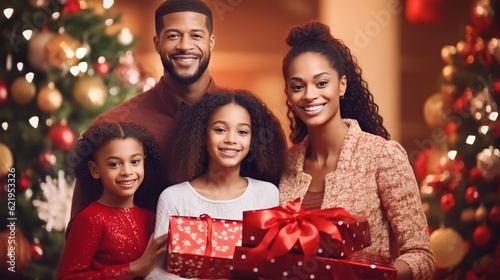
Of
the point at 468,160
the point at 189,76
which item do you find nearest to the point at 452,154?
the point at 468,160

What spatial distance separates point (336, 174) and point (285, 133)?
299 mm

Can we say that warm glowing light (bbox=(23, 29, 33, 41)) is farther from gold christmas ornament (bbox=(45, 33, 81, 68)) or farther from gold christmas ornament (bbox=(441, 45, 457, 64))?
gold christmas ornament (bbox=(441, 45, 457, 64))

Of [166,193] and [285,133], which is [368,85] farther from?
[166,193]

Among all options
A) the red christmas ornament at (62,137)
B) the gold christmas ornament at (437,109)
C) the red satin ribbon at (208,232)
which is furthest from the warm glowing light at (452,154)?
the red christmas ornament at (62,137)

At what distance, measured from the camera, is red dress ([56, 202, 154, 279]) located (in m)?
2.47

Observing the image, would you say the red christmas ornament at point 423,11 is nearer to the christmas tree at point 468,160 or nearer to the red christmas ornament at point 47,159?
the christmas tree at point 468,160

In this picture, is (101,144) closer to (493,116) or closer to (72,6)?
(72,6)

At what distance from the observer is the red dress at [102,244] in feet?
8.11

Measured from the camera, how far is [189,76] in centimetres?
263

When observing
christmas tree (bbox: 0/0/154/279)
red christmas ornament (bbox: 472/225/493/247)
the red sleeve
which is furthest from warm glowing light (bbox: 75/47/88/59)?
red christmas ornament (bbox: 472/225/493/247)

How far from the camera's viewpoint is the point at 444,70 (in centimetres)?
289

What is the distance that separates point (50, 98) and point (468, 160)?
60.7 inches

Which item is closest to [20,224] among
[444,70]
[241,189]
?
[241,189]

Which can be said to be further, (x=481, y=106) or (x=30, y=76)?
(x=481, y=106)
